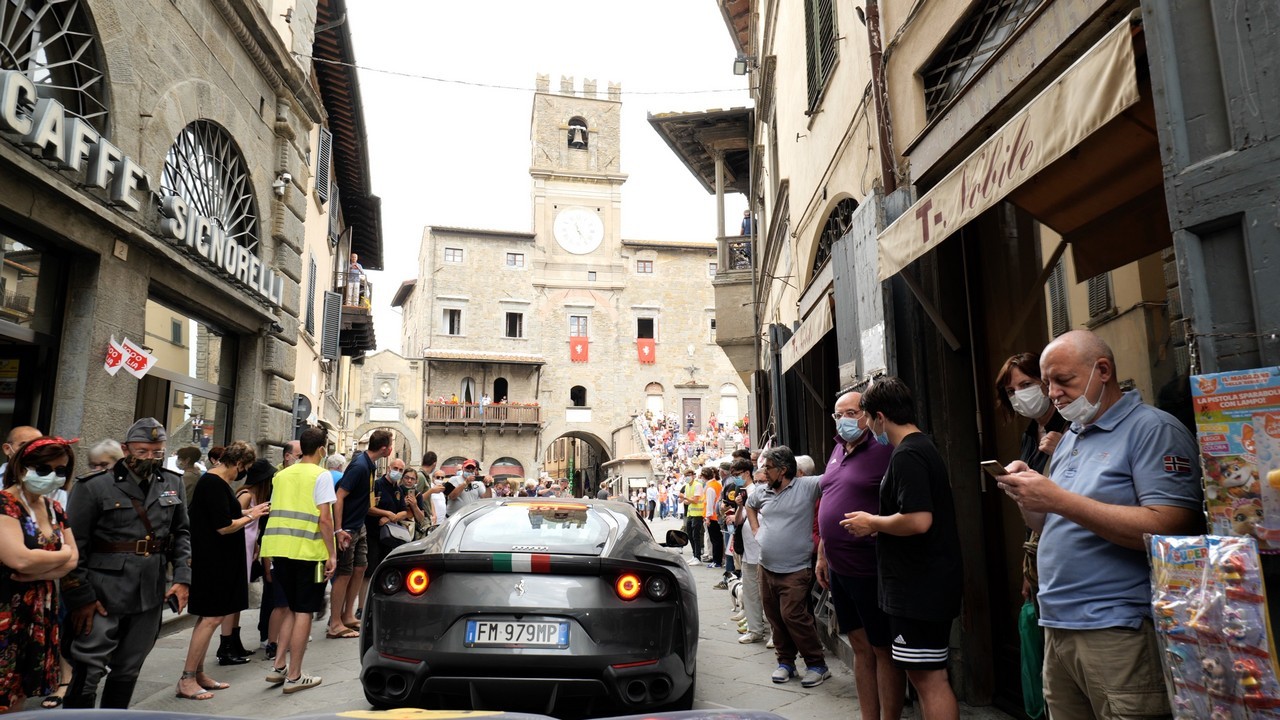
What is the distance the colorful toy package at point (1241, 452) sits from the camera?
195 cm

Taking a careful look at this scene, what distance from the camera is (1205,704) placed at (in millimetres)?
1881

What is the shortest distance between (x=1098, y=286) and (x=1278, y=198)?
1.77 metres

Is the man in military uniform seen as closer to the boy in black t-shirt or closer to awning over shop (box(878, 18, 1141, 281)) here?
the boy in black t-shirt

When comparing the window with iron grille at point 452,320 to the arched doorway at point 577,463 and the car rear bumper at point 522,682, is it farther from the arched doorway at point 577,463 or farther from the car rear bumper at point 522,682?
the car rear bumper at point 522,682

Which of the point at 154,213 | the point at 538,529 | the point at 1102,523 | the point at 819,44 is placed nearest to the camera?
the point at 1102,523

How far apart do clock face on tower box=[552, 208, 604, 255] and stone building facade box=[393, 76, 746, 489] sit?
6 cm

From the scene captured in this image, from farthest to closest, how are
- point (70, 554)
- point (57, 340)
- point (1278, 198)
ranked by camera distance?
1. point (57, 340)
2. point (70, 554)
3. point (1278, 198)

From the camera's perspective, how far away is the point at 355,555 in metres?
7.36

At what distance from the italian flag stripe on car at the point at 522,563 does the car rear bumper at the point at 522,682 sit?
0.43 metres

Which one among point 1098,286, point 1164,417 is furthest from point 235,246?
point 1164,417

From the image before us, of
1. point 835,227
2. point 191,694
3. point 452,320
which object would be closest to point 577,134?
point 452,320

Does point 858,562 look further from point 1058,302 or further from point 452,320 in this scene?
point 452,320

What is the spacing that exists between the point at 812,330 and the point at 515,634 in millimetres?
4358

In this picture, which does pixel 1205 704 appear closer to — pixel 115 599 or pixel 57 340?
pixel 115 599
